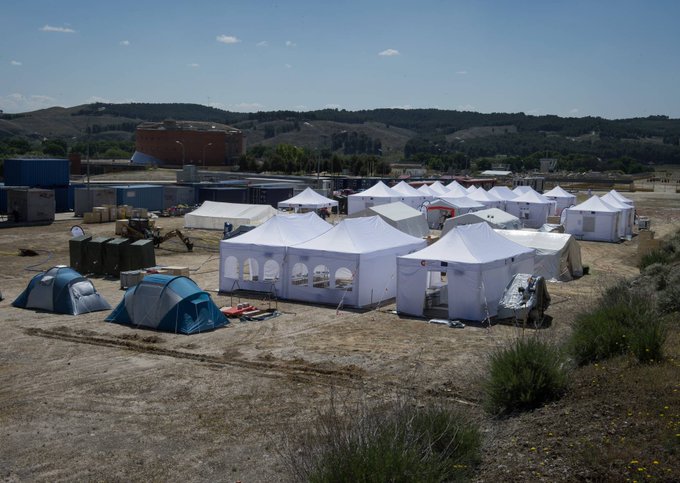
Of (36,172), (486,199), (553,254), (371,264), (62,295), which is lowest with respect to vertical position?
(62,295)

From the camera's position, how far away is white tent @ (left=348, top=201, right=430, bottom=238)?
33.8 meters

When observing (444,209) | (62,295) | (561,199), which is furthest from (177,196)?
(62,295)

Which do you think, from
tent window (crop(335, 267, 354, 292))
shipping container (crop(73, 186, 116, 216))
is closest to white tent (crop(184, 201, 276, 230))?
shipping container (crop(73, 186, 116, 216))

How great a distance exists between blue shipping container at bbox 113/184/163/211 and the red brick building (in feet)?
172

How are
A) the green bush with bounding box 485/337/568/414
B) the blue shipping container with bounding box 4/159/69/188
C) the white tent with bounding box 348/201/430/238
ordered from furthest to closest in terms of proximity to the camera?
1. the blue shipping container with bounding box 4/159/69/188
2. the white tent with bounding box 348/201/430/238
3. the green bush with bounding box 485/337/568/414

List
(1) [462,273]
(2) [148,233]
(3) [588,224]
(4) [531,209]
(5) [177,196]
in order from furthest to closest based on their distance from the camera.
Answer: (5) [177,196], (4) [531,209], (3) [588,224], (2) [148,233], (1) [462,273]

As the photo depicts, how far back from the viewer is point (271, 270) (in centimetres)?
2266

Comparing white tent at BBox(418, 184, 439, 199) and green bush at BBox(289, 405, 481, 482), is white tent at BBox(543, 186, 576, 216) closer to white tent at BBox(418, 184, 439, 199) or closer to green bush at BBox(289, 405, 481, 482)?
white tent at BBox(418, 184, 439, 199)

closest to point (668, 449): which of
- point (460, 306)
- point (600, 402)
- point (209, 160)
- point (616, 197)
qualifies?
point (600, 402)

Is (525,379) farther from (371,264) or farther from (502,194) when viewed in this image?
(502,194)

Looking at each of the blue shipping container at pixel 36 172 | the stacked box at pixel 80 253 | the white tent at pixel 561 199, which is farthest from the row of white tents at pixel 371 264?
the white tent at pixel 561 199

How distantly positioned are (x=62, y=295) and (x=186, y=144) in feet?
281

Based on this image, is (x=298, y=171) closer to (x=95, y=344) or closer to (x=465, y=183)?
(x=465, y=183)

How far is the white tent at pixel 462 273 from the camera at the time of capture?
60.0 feet
